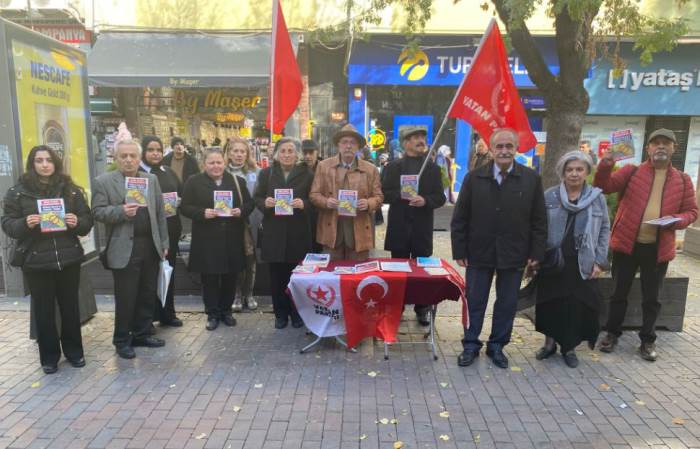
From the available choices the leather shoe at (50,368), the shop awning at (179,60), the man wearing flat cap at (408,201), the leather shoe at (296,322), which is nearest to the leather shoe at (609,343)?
the man wearing flat cap at (408,201)

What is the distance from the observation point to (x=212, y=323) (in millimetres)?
5066

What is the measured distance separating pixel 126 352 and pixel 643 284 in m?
4.68

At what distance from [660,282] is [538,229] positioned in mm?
1420

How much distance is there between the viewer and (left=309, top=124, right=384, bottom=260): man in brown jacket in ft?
15.9

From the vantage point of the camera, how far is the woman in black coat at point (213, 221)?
190 inches

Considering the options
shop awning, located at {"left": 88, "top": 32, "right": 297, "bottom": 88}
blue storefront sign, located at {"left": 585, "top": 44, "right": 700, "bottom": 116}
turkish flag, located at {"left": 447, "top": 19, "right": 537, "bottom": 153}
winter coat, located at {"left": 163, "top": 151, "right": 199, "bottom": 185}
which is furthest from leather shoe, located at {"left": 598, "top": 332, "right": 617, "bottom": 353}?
blue storefront sign, located at {"left": 585, "top": 44, "right": 700, "bottom": 116}

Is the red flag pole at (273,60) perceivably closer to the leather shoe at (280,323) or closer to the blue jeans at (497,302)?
the leather shoe at (280,323)

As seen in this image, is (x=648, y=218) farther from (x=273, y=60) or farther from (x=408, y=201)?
(x=273, y=60)

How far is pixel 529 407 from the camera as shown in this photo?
3648mm

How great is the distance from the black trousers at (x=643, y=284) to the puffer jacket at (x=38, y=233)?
468cm

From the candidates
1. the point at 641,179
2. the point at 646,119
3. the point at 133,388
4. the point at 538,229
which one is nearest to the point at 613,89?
the point at 646,119

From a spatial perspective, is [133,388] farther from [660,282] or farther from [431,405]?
[660,282]

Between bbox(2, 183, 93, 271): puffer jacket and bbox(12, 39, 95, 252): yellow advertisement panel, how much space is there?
1.78 metres

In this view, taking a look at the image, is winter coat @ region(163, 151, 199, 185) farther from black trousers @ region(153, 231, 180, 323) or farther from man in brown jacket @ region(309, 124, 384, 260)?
man in brown jacket @ region(309, 124, 384, 260)
